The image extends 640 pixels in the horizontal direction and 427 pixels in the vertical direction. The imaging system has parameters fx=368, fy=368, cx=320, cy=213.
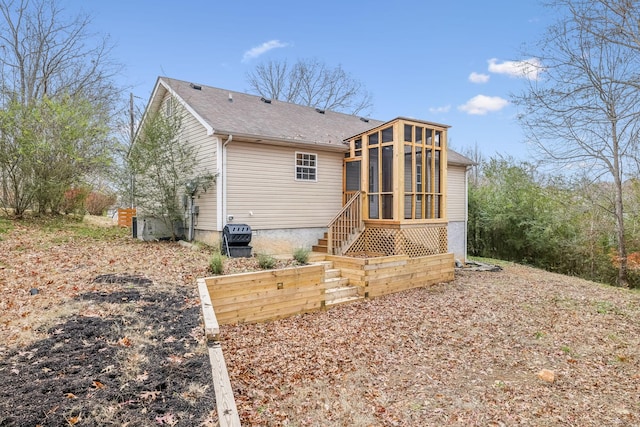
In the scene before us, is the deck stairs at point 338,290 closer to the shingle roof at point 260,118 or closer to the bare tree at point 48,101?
the shingle roof at point 260,118

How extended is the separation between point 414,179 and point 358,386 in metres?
7.01

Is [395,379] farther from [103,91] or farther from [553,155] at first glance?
[103,91]

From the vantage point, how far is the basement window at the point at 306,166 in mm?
10766

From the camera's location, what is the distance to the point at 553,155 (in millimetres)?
11000

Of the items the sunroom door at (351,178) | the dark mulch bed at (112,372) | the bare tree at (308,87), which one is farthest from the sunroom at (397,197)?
the bare tree at (308,87)

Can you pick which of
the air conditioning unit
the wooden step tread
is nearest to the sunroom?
the wooden step tread

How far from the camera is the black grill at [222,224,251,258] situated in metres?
8.87

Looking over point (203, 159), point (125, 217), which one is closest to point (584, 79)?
point (203, 159)

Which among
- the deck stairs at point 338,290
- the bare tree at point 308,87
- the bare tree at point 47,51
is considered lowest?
the deck stairs at point 338,290

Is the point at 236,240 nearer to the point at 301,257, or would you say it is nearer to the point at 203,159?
the point at 301,257

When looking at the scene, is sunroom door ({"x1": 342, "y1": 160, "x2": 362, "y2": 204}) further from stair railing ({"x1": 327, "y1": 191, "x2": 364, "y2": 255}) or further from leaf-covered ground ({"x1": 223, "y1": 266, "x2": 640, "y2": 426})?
leaf-covered ground ({"x1": 223, "y1": 266, "x2": 640, "y2": 426})

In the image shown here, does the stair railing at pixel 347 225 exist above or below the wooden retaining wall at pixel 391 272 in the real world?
above

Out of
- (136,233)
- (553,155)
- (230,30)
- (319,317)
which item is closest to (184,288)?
(319,317)

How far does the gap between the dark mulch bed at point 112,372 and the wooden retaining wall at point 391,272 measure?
4.38 metres
